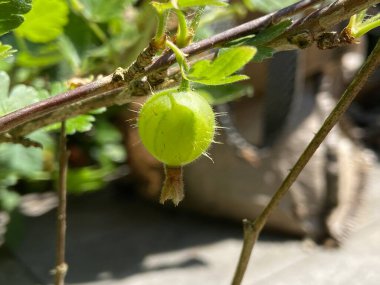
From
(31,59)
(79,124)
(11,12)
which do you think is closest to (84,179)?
(31,59)

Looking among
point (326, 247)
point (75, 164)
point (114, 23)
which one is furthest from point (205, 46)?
point (75, 164)

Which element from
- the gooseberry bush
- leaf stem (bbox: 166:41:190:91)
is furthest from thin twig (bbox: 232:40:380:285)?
leaf stem (bbox: 166:41:190:91)

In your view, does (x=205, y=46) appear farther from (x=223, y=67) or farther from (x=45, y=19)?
(x=45, y=19)

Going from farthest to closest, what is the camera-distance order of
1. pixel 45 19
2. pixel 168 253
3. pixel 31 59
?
pixel 168 253
pixel 31 59
pixel 45 19

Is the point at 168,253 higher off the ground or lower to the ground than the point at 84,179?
lower

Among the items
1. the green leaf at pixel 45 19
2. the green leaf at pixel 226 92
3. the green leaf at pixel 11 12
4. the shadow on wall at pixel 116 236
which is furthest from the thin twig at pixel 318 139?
the shadow on wall at pixel 116 236

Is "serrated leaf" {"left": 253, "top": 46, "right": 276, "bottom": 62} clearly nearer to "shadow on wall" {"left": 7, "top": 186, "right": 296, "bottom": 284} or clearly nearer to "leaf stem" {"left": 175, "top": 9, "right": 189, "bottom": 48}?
"leaf stem" {"left": 175, "top": 9, "right": 189, "bottom": 48}
